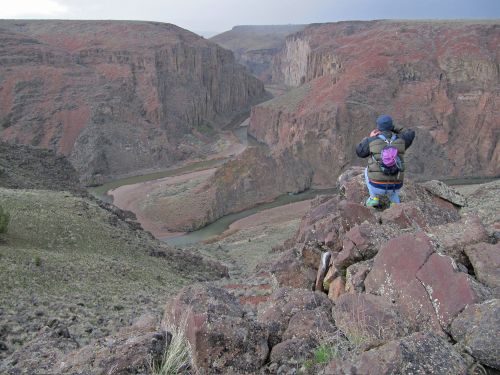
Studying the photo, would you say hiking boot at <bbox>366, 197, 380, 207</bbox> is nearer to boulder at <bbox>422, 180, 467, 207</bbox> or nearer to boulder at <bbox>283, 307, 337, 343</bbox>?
boulder at <bbox>422, 180, 467, 207</bbox>

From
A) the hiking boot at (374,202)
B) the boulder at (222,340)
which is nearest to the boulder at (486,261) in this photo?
the boulder at (222,340)

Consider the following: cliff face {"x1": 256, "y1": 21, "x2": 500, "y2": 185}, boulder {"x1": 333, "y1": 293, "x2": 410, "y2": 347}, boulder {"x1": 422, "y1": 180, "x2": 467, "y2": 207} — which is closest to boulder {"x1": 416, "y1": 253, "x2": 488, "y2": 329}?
boulder {"x1": 333, "y1": 293, "x2": 410, "y2": 347}

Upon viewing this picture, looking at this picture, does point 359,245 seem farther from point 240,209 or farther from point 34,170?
point 240,209

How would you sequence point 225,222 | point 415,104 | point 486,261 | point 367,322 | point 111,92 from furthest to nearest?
point 111,92 → point 415,104 → point 225,222 → point 486,261 → point 367,322

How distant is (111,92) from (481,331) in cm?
6664

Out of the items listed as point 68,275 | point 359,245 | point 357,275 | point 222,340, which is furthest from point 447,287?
point 68,275

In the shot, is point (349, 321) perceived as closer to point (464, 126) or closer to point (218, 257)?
point (218, 257)

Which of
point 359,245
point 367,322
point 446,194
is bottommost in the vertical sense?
point 446,194

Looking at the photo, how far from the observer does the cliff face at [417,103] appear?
5147 centimetres

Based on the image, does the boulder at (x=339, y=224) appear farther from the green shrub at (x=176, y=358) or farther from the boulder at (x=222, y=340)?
the green shrub at (x=176, y=358)

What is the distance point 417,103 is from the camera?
55125mm

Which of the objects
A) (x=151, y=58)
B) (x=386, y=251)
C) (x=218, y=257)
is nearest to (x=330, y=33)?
(x=151, y=58)

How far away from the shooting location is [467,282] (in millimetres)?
4945

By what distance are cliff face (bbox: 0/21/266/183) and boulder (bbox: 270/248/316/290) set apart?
4945cm
